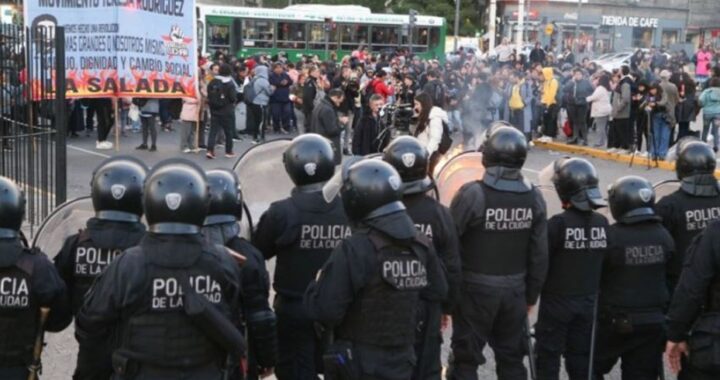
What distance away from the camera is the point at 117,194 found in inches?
186

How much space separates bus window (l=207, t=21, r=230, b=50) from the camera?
33.6 metres

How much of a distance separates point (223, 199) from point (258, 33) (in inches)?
1208

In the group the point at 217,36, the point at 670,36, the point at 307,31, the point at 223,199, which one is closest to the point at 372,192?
the point at 223,199

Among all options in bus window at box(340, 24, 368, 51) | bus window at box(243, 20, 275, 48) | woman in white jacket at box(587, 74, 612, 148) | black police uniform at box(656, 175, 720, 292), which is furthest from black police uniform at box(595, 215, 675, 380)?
bus window at box(340, 24, 368, 51)

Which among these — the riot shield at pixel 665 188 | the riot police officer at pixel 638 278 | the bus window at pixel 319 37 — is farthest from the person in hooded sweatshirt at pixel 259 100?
the bus window at pixel 319 37

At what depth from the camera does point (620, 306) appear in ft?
19.3

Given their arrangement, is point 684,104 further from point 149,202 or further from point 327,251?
point 149,202

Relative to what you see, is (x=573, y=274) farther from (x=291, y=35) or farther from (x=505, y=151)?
(x=291, y=35)

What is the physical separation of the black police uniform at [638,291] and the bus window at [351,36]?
104 ft

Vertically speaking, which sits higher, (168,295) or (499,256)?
(168,295)

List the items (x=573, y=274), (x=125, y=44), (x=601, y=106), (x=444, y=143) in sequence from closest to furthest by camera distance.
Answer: (x=573, y=274)
(x=125, y=44)
(x=444, y=143)
(x=601, y=106)

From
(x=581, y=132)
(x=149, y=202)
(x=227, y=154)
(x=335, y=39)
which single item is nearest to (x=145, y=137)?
(x=227, y=154)

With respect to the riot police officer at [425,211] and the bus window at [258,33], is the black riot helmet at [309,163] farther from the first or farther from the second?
the bus window at [258,33]

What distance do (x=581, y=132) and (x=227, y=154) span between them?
818cm
